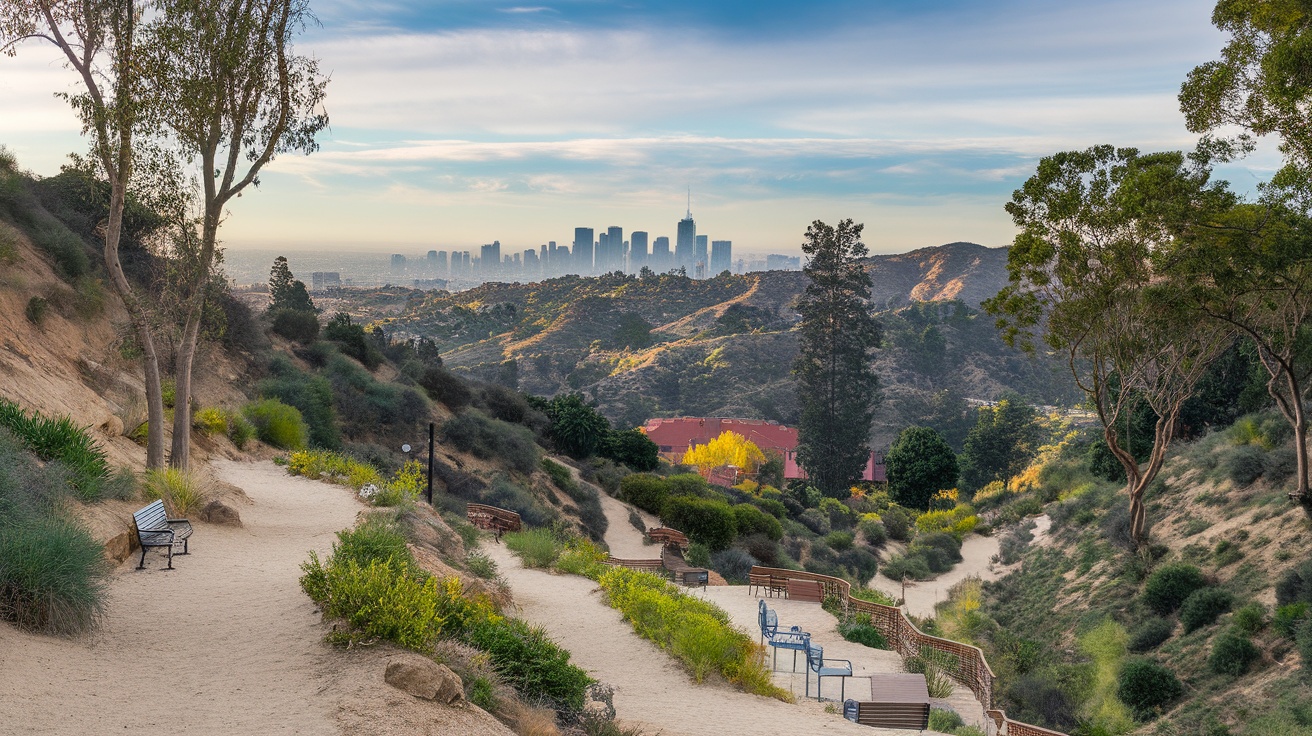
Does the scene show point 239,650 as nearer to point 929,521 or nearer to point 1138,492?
point 1138,492

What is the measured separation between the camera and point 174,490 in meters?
12.1

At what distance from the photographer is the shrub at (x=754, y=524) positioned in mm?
29438

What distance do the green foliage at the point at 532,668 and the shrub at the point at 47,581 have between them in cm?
313

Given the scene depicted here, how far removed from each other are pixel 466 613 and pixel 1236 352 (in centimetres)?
3128

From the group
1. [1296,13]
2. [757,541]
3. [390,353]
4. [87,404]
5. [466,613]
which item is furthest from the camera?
[390,353]

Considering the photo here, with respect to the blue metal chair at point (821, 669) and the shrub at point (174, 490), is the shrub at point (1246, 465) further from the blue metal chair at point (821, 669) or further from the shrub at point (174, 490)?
the shrub at point (174, 490)

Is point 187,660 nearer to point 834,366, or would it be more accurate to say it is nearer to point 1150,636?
point 1150,636

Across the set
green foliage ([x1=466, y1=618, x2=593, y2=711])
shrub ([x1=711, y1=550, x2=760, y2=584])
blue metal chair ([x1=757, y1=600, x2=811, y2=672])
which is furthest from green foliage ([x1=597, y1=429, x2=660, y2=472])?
green foliage ([x1=466, y1=618, x2=593, y2=711])

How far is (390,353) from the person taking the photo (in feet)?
131

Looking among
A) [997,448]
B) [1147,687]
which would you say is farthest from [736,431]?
[1147,687]

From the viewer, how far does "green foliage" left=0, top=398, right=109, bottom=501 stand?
10461 mm

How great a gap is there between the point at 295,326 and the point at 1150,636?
29.5 m

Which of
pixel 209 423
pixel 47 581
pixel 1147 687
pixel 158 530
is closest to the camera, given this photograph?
pixel 47 581

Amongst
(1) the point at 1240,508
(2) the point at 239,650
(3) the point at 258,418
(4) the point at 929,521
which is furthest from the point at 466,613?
(4) the point at 929,521
